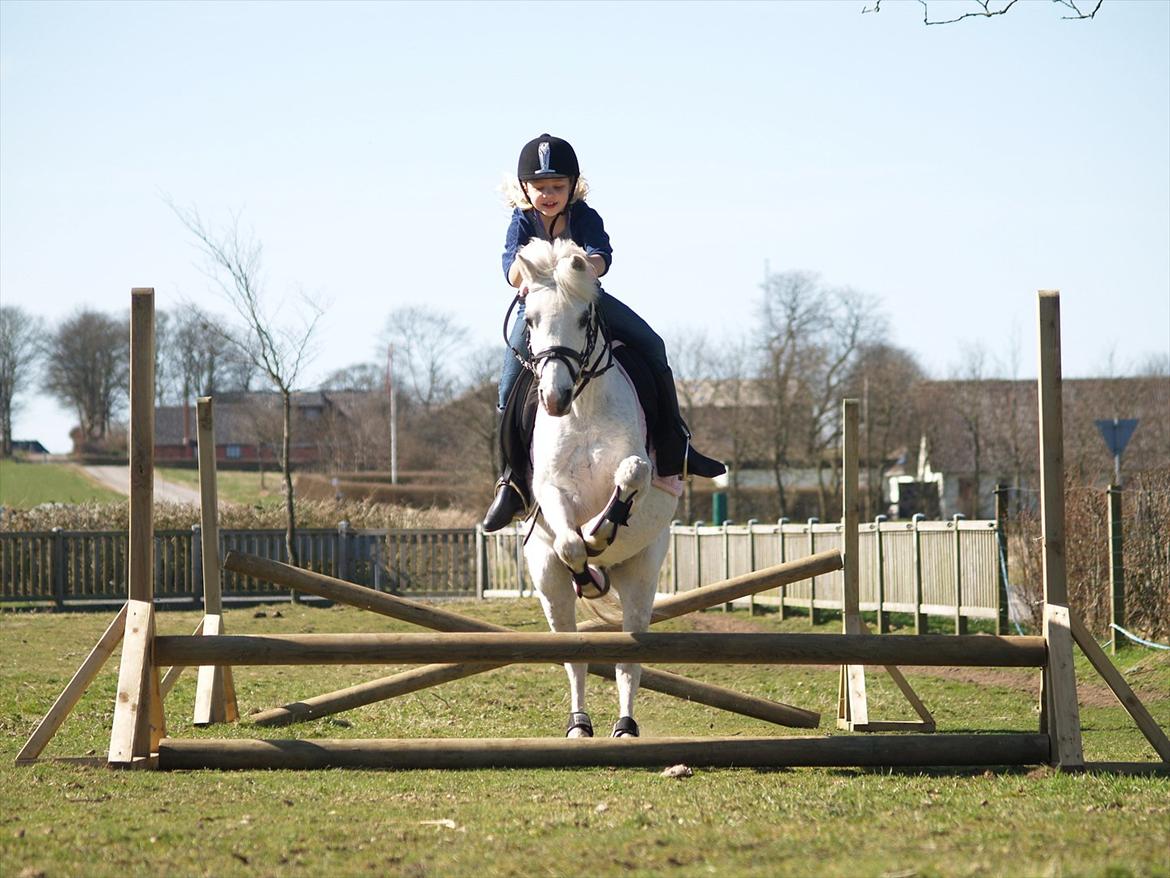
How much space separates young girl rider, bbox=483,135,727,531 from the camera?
7.93m

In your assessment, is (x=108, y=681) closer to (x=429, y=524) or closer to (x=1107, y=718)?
(x=1107, y=718)

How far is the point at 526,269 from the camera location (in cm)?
726

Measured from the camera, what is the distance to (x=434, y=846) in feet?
16.2

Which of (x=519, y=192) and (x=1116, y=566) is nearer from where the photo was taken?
(x=519, y=192)

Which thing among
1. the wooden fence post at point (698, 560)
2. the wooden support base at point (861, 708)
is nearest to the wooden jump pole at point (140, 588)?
the wooden support base at point (861, 708)

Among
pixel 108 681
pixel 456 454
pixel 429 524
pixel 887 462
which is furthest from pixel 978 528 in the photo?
pixel 456 454

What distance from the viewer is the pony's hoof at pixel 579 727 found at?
7.56 m

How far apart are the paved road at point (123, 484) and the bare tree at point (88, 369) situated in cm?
1034

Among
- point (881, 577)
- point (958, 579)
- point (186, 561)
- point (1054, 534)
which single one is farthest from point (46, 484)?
point (1054, 534)

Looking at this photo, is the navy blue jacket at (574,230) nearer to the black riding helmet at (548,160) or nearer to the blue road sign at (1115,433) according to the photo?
the black riding helmet at (548,160)

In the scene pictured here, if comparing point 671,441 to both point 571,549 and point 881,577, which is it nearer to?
point 571,549

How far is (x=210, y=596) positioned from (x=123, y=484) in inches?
2338

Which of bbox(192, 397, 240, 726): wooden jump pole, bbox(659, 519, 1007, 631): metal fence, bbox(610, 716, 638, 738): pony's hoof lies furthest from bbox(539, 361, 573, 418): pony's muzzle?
bbox(659, 519, 1007, 631): metal fence

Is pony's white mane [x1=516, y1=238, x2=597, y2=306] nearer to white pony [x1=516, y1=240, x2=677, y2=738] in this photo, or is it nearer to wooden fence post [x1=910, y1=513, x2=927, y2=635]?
white pony [x1=516, y1=240, x2=677, y2=738]
